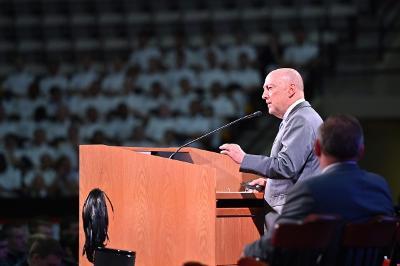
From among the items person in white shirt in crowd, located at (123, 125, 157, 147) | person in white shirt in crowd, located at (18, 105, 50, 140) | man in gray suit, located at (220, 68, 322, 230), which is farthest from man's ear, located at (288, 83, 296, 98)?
person in white shirt in crowd, located at (18, 105, 50, 140)

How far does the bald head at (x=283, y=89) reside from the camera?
5.89m

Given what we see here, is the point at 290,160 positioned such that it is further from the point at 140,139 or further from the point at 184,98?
the point at 184,98

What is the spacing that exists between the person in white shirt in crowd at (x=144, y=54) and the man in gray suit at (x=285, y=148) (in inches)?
348

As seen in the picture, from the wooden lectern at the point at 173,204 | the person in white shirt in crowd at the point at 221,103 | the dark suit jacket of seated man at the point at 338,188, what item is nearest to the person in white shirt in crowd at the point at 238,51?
the person in white shirt in crowd at the point at 221,103

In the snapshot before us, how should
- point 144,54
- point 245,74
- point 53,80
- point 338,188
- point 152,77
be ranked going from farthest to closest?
point 144,54, point 53,80, point 152,77, point 245,74, point 338,188

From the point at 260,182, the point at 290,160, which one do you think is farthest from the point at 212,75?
the point at 290,160

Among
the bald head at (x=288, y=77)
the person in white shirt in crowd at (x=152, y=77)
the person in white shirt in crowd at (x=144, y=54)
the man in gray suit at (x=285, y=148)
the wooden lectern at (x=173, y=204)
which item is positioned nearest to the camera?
the wooden lectern at (x=173, y=204)

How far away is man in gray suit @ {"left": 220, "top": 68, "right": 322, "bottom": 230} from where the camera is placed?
18.6 feet

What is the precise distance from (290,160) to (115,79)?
9.01m

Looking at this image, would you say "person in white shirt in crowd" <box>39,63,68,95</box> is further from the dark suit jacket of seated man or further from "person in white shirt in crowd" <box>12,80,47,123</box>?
the dark suit jacket of seated man

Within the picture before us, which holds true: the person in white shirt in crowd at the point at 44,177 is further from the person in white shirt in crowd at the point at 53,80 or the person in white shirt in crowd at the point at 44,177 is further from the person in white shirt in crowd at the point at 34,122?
the person in white shirt in crowd at the point at 53,80

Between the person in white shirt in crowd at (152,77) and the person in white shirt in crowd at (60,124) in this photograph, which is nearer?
the person in white shirt in crowd at (60,124)

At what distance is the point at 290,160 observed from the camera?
566 cm

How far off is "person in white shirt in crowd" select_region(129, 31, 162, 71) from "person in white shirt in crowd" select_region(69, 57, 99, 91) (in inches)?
23.1
